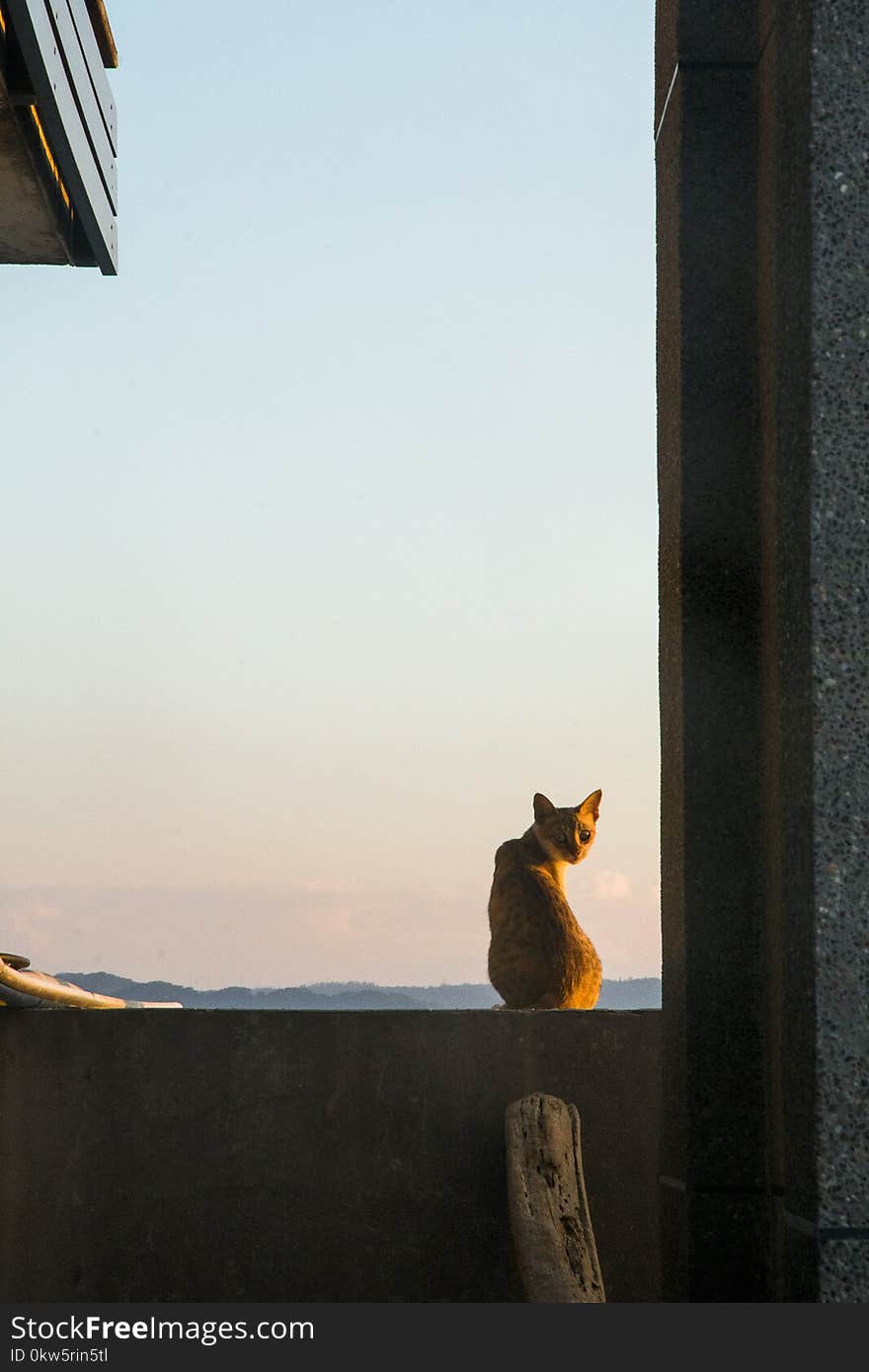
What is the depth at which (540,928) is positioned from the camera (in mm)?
5984

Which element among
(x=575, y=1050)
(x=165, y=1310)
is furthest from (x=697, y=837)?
(x=575, y=1050)

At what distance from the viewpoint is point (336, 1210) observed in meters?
4.67

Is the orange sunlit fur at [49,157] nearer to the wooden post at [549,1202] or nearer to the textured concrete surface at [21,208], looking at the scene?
the textured concrete surface at [21,208]

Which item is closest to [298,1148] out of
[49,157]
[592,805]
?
[592,805]

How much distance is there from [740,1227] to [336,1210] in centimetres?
235

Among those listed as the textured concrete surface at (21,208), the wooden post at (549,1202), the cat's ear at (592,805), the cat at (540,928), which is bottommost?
the wooden post at (549,1202)

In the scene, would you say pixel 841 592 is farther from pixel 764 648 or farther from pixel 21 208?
pixel 21 208

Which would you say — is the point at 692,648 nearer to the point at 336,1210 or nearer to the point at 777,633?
the point at 777,633

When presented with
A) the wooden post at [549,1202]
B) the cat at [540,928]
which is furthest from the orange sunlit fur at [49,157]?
the wooden post at [549,1202]

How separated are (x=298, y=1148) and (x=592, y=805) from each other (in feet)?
8.46

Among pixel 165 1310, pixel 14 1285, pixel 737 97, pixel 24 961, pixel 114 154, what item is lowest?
pixel 14 1285

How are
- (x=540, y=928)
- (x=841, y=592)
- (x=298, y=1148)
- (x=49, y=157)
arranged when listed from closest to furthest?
(x=841, y=592) < (x=298, y=1148) < (x=49, y=157) < (x=540, y=928)

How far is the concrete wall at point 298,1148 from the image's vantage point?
4.64 metres

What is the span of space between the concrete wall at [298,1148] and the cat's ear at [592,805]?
78.0 inches
